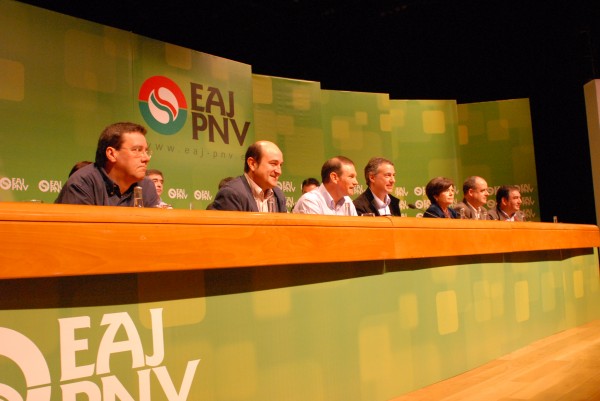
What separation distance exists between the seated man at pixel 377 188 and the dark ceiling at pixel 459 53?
2.54 meters

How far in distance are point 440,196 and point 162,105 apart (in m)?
1.86

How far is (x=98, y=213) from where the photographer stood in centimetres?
105

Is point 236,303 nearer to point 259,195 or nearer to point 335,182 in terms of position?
point 259,195

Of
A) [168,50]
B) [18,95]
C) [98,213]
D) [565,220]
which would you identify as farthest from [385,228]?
[565,220]

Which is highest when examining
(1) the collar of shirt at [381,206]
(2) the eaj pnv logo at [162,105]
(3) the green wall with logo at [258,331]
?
(2) the eaj pnv logo at [162,105]

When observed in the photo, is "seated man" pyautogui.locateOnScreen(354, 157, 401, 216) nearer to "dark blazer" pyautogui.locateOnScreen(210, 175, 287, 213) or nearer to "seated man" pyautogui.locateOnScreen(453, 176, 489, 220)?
"seated man" pyautogui.locateOnScreen(453, 176, 489, 220)

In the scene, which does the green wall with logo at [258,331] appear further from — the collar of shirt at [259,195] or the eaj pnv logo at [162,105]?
the eaj pnv logo at [162,105]

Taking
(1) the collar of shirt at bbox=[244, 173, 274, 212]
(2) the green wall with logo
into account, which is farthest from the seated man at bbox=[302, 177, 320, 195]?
(2) the green wall with logo

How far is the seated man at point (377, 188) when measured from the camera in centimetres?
318

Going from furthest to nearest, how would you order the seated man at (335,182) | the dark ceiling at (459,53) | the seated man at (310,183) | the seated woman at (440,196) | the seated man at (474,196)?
the dark ceiling at (459,53), the seated man at (310,183), the seated man at (474,196), the seated woman at (440,196), the seated man at (335,182)

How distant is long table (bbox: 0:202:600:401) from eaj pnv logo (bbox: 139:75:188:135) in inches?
90.9

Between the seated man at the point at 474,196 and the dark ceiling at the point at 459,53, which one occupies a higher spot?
the dark ceiling at the point at 459,53

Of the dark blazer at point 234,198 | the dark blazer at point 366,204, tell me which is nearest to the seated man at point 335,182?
the dark blazer at point 366,204

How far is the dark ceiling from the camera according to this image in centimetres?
559
